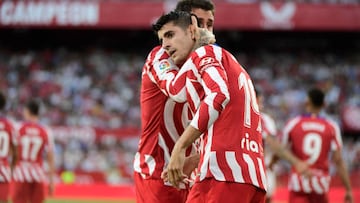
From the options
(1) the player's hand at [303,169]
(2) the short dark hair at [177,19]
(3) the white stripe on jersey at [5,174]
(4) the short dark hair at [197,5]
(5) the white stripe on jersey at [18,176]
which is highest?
(4) the short dark hair at [197,5]

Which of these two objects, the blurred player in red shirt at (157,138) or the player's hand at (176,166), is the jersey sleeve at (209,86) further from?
the blurred player in red shirt at (157,138)

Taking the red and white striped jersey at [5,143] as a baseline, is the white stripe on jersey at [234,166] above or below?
above

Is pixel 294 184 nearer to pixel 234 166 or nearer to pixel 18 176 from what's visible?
pixel 18 176

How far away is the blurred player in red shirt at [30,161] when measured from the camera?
37.8ft

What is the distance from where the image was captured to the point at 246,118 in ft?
16.2

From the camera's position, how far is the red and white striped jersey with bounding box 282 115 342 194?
31.3ft

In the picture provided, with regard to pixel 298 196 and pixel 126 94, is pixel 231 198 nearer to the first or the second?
pixel 298 196

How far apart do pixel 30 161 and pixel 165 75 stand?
6742 millimetres

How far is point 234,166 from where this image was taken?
485 cm

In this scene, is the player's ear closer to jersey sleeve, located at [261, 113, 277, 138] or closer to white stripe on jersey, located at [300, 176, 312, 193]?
white stripe on jersey, located at [300, 176, 312, 193]

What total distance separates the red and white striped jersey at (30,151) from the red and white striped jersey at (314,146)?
3888 millimetres

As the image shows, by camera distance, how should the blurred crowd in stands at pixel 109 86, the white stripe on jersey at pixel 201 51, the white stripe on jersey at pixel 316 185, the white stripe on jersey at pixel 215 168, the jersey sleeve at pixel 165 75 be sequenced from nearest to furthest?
the white stripe on jersey at pixel 215 168 → the white stripe on jersey at pixel 201 51 → the jersey sleeve at pixel 165 75 → the white stripe on jersey at pixel 316 185 → the blurred crowd in stands at pixel 109 86

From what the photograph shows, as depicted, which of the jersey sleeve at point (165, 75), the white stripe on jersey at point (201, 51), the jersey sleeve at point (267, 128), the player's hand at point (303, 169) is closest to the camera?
the white stripe on jersey at point (201, 51)

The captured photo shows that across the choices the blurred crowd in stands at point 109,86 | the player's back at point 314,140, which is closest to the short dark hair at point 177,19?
the player's back at point 314,140
